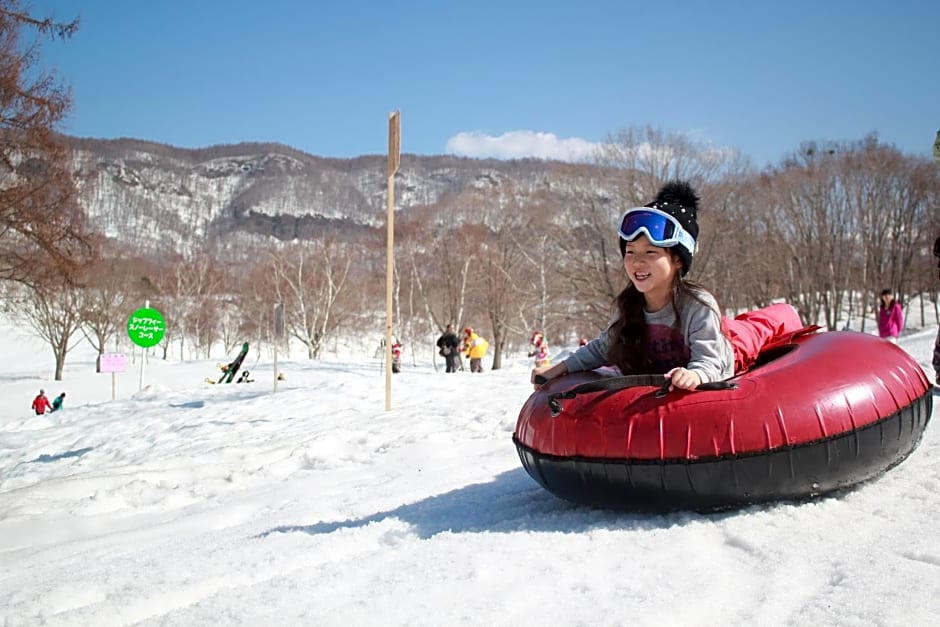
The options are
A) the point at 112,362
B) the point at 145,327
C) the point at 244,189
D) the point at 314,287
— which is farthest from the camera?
the point at 244,189

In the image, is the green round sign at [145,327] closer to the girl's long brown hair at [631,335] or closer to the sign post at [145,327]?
the sign post at [145,327]

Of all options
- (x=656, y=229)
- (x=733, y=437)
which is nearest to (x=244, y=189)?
(x=656, y=229)

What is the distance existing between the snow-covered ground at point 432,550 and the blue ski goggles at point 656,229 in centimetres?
124

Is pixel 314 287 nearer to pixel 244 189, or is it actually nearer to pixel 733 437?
pixel 733 437

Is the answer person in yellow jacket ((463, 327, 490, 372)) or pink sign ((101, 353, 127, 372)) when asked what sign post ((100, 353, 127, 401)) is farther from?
person in yellow jacket ((463, 327, 490, 372))

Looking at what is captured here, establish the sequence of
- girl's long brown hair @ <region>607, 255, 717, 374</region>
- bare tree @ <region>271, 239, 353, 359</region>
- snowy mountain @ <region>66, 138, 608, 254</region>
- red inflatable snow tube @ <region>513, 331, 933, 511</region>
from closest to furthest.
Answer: red inflatable snow tube @ <region>513, 331, 933, 511</region> < girl's long brown hair @ <region>607, 255, 717, 374</region> < bare tree @ <region>271, 239, 353, 359</region> < snowy mountain @ <region>66, 138, 608, 254</region>

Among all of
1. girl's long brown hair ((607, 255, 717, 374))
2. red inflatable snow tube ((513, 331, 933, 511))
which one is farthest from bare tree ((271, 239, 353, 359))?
red inflatable snow tube ((513, 331, 933, 511))

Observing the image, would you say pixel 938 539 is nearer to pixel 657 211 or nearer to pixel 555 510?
pixel 555 510

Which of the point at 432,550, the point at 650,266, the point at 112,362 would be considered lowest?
the point at 112,362

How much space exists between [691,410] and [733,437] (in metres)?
0.19

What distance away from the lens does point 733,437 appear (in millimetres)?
2525

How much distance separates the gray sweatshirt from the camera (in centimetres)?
284

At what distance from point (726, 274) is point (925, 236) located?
18.9 metres

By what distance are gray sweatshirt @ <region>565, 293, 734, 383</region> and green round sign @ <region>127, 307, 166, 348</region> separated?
13.2 meters
